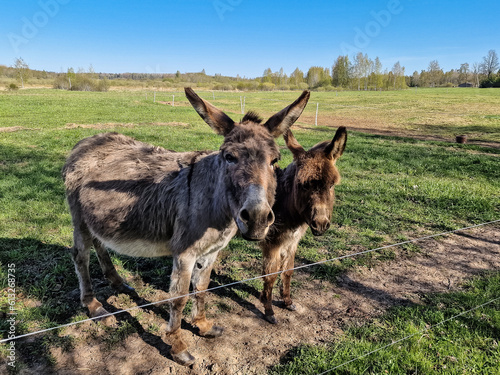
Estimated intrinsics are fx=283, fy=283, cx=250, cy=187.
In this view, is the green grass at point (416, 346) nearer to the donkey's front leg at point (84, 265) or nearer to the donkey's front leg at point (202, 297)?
the donkey's front leg at point (202, 297)

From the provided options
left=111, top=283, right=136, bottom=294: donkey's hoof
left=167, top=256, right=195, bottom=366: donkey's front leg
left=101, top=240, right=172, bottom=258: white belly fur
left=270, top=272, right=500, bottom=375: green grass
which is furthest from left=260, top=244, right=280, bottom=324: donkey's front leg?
left=111, top=283, right=136, bottom=294: donkey's hoof

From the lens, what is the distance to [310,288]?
168 inches

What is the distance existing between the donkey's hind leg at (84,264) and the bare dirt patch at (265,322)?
0.76 feet

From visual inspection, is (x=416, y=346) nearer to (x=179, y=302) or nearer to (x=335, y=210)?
(x=179, y=302)

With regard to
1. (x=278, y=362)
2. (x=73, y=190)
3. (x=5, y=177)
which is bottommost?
(x=278, y=362)

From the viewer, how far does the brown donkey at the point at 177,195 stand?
8.25 ft

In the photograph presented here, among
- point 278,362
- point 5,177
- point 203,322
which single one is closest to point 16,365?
point 203,322

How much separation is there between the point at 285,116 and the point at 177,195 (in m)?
1.40

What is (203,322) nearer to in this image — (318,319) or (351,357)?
(318,319)

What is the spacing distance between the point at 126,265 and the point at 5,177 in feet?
18.9

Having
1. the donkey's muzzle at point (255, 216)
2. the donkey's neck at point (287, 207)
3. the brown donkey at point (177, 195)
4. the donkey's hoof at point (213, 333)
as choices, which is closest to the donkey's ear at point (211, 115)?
the brown donkey at point (177, 195)

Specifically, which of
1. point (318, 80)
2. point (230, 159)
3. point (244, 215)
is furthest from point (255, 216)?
point (318, 80)

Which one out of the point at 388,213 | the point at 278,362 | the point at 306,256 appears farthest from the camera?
the point at 388,213

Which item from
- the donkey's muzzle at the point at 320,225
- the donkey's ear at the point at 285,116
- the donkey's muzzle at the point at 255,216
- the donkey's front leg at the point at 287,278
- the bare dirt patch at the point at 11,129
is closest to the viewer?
the donkey's muzzle at the point at 255,216
